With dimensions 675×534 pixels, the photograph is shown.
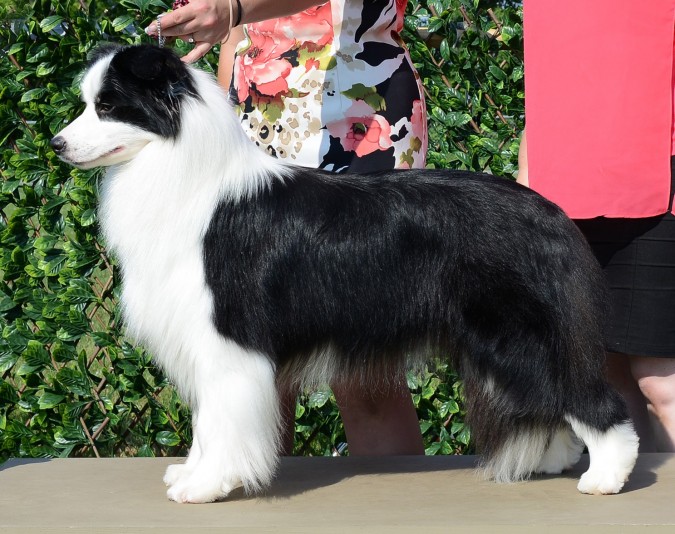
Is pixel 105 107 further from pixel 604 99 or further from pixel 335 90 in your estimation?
pixel 604 99

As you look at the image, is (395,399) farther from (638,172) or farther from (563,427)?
(638,172)

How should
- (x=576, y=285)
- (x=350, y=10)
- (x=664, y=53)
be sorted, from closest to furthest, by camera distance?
(x=576, y=285) < (x=664, y=53) < (x=350, y=10)

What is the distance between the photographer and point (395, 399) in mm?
3346

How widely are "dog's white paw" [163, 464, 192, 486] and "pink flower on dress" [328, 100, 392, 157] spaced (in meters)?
1.12

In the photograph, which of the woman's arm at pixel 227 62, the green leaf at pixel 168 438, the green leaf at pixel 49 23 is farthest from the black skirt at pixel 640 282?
the green leaf at pixel 49 23

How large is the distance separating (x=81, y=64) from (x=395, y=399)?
2.07 meters

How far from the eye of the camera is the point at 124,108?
8.23ft

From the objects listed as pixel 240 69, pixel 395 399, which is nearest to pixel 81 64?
pixel 240 69

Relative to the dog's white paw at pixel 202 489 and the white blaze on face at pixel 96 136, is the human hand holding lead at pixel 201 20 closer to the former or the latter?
the white blaze on face at pixel 96 136

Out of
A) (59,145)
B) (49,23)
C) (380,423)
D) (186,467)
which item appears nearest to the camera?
(59,145)

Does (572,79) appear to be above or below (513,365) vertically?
above

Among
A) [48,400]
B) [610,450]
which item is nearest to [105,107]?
[610,450]

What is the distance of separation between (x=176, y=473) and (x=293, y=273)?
72 centimetres

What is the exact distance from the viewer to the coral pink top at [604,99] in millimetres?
2750
